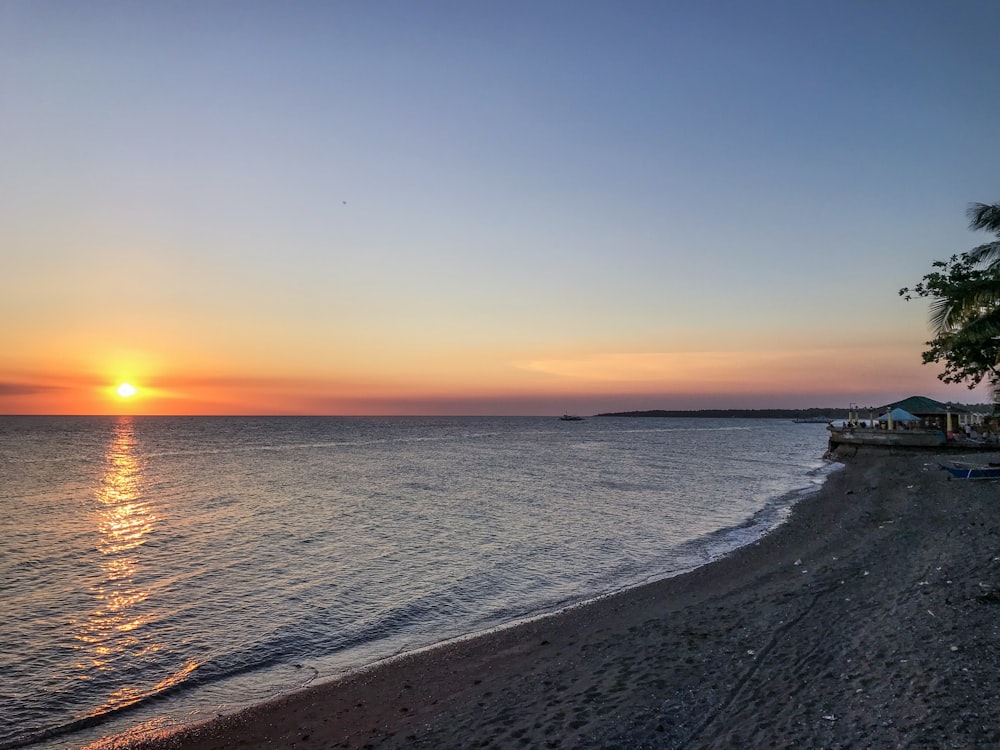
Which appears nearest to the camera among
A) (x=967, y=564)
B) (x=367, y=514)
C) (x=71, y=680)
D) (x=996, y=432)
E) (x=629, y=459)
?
(x=71, y=680)

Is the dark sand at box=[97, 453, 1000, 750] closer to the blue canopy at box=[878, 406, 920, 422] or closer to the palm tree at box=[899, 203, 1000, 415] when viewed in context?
the palm tree at box=[899, 203, 1000, 415]

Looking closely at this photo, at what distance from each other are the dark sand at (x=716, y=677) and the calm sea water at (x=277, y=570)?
59.5 inches

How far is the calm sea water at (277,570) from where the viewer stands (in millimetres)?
10695

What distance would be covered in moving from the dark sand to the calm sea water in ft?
4.96

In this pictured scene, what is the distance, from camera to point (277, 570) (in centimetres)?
1817

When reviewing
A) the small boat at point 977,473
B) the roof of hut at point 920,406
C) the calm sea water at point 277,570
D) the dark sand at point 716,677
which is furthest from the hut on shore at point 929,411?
the dark sand at point 716,677

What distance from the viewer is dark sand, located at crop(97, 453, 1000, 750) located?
6.81 metres

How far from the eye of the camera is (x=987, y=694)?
674 centimetres

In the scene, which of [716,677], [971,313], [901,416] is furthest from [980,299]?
[901,416]

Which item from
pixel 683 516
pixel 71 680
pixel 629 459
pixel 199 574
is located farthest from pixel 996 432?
pixel 71 680

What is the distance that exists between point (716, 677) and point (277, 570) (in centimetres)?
1374

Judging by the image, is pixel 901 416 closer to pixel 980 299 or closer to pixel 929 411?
pixel 929 411

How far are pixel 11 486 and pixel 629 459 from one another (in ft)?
174

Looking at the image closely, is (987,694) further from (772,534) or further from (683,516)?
(683,516)
